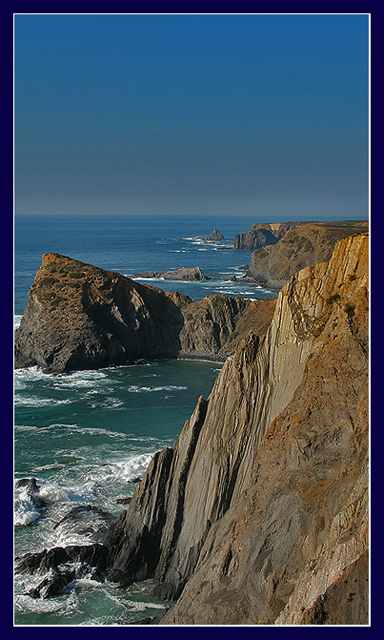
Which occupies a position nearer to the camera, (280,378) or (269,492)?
(269,492)

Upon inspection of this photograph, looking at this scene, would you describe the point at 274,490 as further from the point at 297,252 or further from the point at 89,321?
the point at 297,252

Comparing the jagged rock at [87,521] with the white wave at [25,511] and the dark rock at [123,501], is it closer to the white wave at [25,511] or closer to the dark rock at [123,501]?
the white wave at [25,511]

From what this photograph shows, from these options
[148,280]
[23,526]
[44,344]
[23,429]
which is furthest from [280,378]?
[148,280]

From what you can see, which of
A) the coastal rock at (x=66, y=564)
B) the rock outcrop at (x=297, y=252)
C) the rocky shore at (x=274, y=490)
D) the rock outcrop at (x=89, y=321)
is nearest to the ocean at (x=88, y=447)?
the coastal rock at (x=66, y=564)

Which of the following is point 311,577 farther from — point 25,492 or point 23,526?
point 25,492

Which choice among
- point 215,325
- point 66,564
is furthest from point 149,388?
point 66,564
